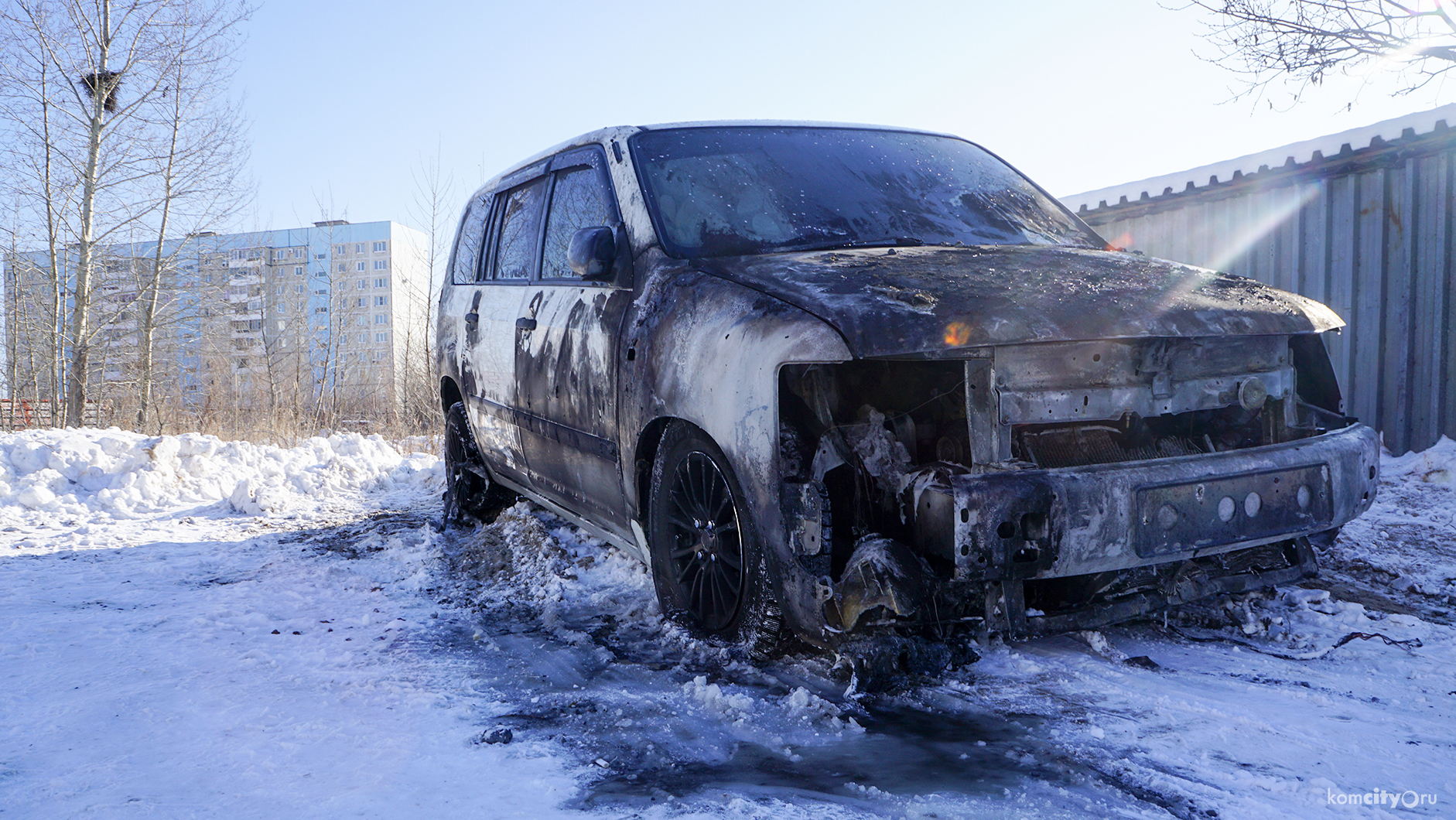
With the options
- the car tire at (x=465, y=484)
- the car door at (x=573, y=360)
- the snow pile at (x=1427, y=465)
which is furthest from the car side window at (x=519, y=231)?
the snow pile at (x=1427, y=465)

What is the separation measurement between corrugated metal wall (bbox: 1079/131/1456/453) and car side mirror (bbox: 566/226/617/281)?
23.9ft

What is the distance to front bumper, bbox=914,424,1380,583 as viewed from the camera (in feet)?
7.47

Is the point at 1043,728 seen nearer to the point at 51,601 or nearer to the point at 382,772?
the point at 382,772

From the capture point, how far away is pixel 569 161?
4086 millimetres

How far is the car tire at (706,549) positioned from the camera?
2727mm

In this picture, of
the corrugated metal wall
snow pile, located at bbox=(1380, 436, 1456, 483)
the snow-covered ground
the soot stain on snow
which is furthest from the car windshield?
the corrugated metal wall

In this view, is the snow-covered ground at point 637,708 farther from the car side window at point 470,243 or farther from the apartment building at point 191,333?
the apartment building at point 191,333

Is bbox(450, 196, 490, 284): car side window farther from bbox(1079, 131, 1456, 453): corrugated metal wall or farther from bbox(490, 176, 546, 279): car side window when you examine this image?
bbox(1079, 131, 1456, 453): corrugated metal wall

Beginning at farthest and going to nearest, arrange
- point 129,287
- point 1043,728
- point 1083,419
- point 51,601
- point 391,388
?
1. point 391,388
2. point 129,287
3. point 51,601
4. point 1083,419
5. point 1043,728

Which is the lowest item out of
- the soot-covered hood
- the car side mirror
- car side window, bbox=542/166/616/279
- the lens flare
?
the lens flare

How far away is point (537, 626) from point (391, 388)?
57.0 feet

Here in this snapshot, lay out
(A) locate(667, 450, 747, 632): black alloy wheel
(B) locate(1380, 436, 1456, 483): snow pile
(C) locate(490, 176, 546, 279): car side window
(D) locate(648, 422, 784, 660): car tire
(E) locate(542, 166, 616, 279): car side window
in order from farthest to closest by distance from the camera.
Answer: (B) locate(1380, 436, 1456, 483): snow pile
(C) locate(490, 176, 546, 279): car side window
(E) locate(542, 166, 616, 279): car side window
(A) locate(667, 450, 747, 632): black alloy wheel
(D) locate(648, 422, 784, 660): car tire

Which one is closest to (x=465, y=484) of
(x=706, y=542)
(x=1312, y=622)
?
(x=706, y=542)

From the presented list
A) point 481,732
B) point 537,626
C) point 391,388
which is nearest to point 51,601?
point 537,626
